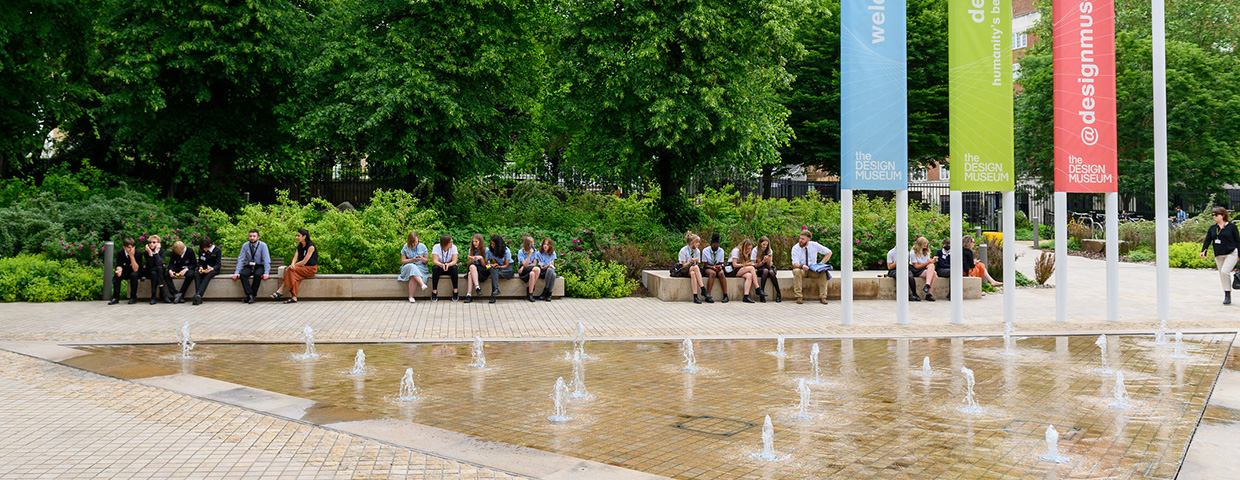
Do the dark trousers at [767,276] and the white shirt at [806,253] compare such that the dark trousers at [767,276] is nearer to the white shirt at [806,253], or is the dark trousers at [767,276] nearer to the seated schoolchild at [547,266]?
the white shirt at [806,253]

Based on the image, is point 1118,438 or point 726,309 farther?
point 726,309

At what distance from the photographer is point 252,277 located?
15570 mm

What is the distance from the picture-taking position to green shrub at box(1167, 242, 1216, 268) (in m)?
23.5

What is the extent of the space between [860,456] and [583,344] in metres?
5.41

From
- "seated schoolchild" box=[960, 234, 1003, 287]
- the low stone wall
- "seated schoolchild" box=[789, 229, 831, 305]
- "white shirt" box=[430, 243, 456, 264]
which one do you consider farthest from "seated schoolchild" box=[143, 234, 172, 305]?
"seated schoolchild" box=[960, 234, 1003, 287]

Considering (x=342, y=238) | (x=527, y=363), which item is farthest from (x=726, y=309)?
(x=342, y=238)

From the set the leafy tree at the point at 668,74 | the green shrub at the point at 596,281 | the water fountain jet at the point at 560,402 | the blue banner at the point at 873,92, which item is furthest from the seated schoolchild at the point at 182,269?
the blue banner at the point at 873,92

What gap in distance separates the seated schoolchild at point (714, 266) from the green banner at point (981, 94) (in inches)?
184

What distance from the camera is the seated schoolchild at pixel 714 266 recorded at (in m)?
16.0

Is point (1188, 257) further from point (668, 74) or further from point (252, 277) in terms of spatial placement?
point (252, 277)

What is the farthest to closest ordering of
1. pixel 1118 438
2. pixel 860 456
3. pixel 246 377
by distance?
1. pixel 246 377
2. pixel 1118 438
3. pixel 860 456

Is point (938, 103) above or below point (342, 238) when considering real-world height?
above

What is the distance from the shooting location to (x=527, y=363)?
9.26 meters

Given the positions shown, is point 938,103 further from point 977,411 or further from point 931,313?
point 977,411
